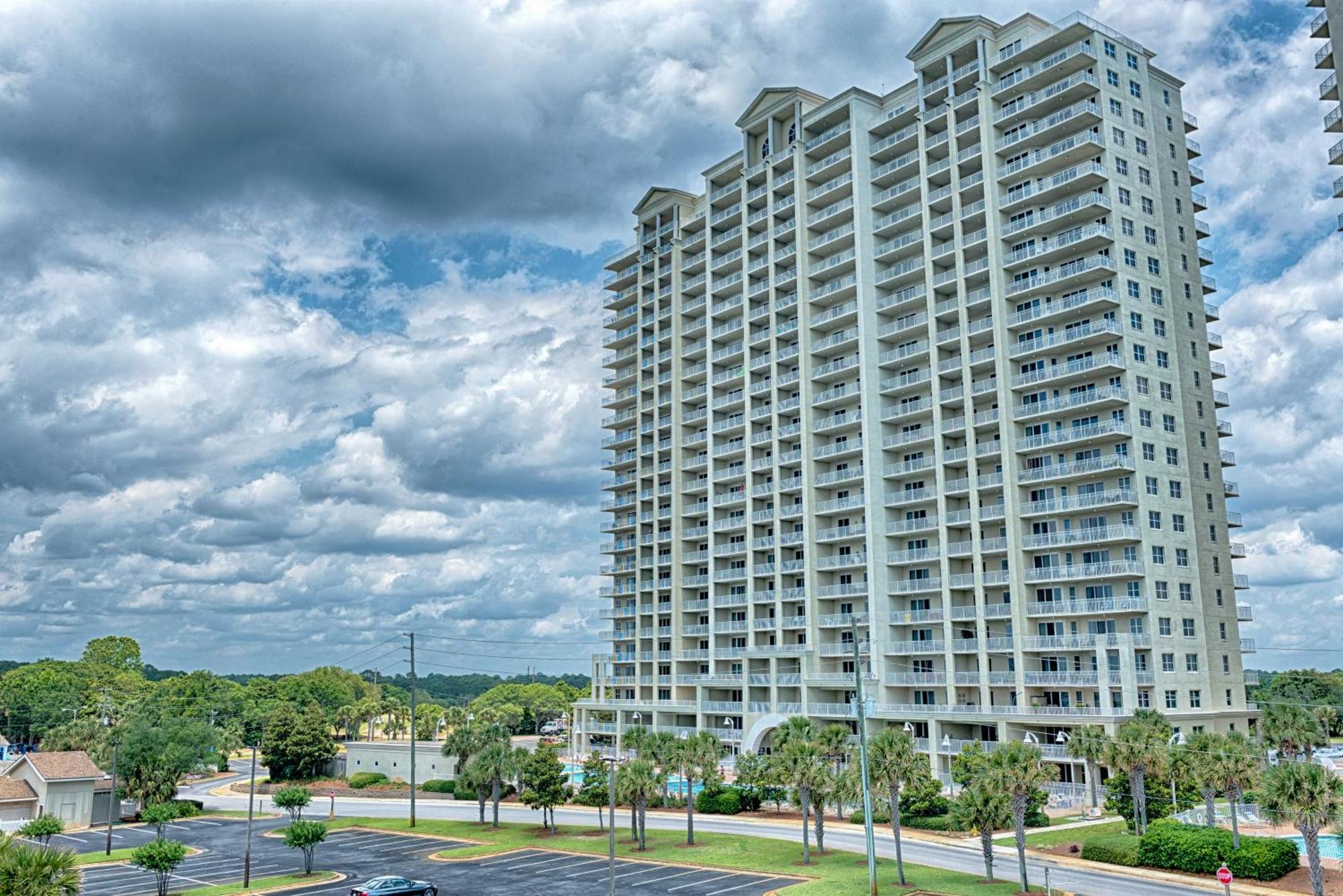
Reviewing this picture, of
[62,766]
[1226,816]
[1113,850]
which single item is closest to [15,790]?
[62,766]

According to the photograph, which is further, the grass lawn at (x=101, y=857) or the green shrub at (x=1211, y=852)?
the grass lawn at (x=101, y=857)

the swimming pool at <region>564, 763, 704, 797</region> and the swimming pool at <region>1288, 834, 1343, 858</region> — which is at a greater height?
the swimming pool at <region>1288, 834, 1343, 858</region>

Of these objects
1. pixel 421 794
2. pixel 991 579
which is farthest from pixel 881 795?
pixel 421 794

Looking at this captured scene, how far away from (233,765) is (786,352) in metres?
113

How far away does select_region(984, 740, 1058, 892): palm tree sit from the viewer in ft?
164

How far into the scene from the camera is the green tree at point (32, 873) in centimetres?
3152

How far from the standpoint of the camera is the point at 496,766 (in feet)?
255

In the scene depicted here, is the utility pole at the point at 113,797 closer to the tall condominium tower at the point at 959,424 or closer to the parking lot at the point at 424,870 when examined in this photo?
the parking lot at the point at 424,870

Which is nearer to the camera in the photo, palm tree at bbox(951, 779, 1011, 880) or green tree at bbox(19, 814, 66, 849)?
palm tree at bbox(951, 779, 1011, 880)

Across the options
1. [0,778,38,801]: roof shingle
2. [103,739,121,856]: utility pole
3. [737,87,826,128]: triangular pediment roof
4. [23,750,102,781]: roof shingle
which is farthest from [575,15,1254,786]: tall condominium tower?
[0,778,38,801]: roof shingle

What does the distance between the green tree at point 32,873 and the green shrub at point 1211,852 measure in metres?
51.1

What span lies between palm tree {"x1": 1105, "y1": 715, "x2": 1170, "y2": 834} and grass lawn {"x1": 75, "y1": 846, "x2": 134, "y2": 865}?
6632cm

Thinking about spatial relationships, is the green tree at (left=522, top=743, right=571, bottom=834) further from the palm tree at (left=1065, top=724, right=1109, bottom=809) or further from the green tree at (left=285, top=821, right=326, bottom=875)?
the palm tree at (left=1065, top=724, right=1109, bottom=809)

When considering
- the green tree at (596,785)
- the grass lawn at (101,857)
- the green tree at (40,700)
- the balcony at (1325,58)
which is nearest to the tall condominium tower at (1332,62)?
the balcony at (1325,58)
